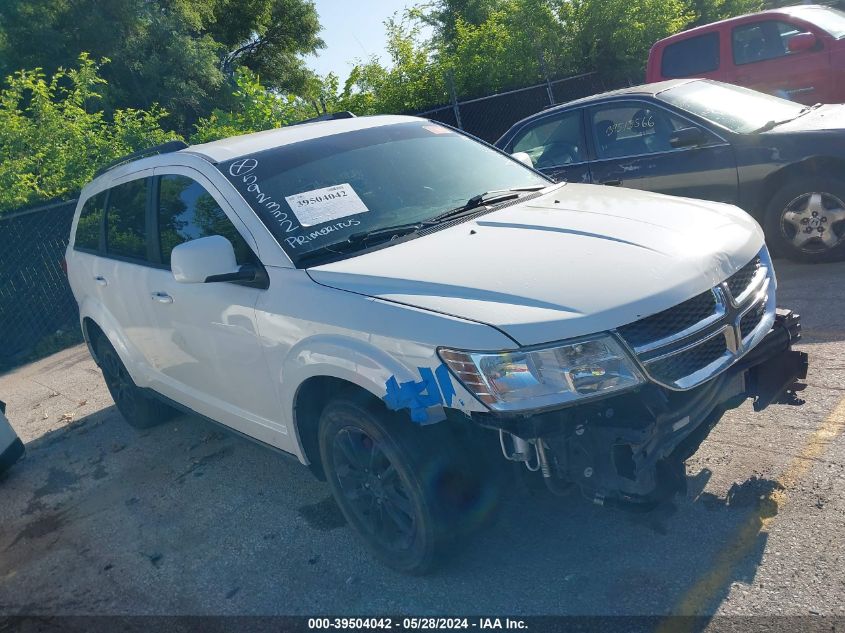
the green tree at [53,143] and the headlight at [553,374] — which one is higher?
the green tree at [53,143]

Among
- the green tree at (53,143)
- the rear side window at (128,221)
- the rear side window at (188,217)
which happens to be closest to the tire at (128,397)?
the rear side window at (128,221)

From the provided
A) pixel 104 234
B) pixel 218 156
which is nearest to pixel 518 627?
pixel 218 156

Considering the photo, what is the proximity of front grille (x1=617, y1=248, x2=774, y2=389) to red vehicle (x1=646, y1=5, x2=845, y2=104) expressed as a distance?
7275 millimetres

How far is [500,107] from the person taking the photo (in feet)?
50.9

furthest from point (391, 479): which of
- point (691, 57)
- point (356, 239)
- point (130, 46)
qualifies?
point (130, 46)

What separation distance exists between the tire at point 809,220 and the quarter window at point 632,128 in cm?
106

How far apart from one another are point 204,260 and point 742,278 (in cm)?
232

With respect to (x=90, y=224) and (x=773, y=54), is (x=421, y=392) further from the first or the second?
(x=773, y=54)

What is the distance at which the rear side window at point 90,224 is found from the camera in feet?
18.5

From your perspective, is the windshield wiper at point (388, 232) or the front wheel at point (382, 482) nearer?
the front wheel at point (382, 482)

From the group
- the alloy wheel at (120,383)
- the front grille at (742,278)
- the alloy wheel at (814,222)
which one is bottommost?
the alloy wheel at (814,222)

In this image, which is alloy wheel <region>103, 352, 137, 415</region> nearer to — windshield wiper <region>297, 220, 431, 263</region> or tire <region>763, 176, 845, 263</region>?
windshield wiper <region>297, 220, 431, 263</region>

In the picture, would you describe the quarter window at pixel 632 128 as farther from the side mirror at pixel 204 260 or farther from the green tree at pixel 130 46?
the green tree at pixel 130 46

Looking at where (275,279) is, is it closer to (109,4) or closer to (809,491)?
(809,491)
